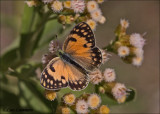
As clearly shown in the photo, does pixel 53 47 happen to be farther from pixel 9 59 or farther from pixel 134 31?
pixel 134 31

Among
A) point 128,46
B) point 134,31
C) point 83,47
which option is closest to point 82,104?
point 83,47

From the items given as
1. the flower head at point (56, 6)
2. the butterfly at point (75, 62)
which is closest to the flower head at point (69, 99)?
the butterfly at point (75, 62)

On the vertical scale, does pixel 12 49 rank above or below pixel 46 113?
above

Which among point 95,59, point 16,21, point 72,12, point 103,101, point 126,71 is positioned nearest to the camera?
point 95,59

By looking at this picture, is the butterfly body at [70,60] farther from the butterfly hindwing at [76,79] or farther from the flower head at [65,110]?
the flower head at [65,110]

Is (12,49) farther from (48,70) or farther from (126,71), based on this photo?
(126,71)

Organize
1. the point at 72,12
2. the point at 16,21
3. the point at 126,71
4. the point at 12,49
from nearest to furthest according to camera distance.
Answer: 1. the point at 72,12
2. the point at 12,49
3. the point at 16,21
4. the point at 126,71

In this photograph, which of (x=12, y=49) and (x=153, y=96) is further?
(x=153, y=96)

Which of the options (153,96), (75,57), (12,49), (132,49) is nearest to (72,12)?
(75,57)
